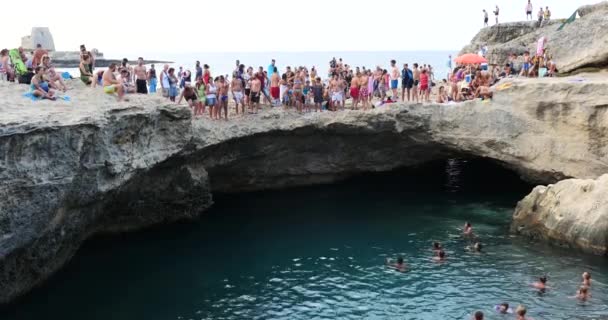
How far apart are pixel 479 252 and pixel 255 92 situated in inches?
447

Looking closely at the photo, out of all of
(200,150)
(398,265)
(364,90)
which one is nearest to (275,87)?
(364,90)

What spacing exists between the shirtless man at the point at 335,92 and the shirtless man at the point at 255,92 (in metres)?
3.24

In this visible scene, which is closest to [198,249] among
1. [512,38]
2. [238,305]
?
[238,305]

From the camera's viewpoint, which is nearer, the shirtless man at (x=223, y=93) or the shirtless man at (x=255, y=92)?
the shirtless man at (x=223, y=93)

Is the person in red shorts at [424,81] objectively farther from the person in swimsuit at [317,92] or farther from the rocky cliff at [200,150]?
the person in swimsuit at [317,92]

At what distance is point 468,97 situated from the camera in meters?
27.6

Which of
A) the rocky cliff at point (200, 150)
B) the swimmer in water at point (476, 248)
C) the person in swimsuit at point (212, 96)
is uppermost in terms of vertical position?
the person in swimsuit at point (212, 96)

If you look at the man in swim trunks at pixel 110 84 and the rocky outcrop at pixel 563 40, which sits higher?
the rocky outcrop at pixel 563 40

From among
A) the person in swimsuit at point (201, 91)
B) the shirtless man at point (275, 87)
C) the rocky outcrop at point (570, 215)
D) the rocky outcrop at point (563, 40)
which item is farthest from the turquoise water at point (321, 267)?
the rocky outcrop at point (563, 40)

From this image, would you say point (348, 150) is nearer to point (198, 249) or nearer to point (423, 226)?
point (423, 226)

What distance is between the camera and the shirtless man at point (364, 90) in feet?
89.9

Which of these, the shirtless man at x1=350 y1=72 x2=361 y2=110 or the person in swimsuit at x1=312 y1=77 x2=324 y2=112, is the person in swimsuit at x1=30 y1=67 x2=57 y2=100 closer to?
the person in swimsuit at x1=312 y1=77 x2=324 y2=112

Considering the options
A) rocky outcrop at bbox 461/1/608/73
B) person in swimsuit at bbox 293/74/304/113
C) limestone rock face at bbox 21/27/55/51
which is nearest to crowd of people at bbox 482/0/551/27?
rocky outcrop at bbox 461/1/608/73

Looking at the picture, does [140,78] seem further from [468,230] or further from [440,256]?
[468,230]
